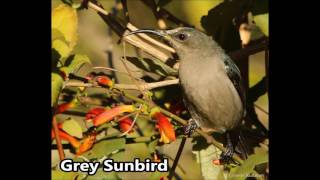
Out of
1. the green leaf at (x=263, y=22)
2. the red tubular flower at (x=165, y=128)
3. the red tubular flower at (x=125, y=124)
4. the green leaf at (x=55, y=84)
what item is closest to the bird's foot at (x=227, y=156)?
the red tubular flower at (x=165, y=128)

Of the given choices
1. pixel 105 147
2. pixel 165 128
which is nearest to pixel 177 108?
pixel 165 128

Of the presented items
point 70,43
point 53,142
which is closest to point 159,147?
point 53,142

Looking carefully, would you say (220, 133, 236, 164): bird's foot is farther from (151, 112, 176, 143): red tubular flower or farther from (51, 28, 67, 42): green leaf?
(51, 28, 67, 42): green leaf

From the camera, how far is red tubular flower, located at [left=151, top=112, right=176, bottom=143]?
7.67 ft

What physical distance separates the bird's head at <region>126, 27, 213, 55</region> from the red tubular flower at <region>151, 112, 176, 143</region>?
50 cm

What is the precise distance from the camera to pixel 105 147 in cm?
234

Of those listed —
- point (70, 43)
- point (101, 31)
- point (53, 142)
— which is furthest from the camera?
point (101, 31)

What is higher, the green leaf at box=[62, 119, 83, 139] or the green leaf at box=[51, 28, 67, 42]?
the green leaf at box=[51, 28, 67, 42]

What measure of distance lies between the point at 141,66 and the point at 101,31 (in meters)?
0.55

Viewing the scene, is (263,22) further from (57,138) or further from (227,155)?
(57,138)

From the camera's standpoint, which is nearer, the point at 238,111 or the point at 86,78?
the point at 86,78

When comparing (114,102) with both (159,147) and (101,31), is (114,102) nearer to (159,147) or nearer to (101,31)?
(159,147)

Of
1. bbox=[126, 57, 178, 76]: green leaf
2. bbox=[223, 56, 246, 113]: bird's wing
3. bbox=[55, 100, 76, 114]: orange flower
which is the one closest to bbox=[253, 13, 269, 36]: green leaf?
bbox=[223, 56, 246, 113]: bird's wing

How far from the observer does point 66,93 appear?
2.51m
